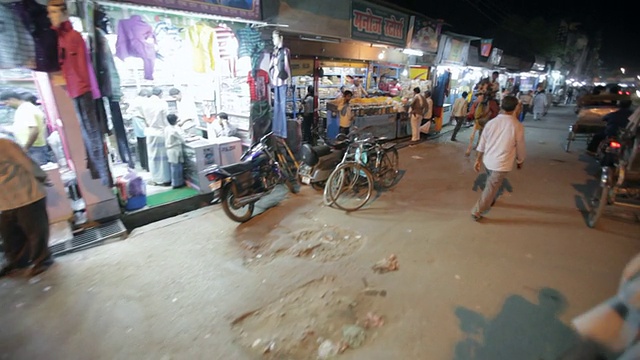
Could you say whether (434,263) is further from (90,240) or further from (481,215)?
→ (90,240)

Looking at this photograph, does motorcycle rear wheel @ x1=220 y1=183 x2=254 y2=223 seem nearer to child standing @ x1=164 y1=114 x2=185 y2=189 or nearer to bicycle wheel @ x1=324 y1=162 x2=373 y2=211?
bicycle wheel @ x1=324 y1=162 x2=373 y2=211

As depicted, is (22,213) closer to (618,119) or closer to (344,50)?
(344,50)

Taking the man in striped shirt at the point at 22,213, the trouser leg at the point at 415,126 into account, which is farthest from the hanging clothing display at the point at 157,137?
the trouser leg at the point at 415,126

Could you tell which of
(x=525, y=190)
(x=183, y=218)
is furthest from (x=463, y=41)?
(x=183, y=218)

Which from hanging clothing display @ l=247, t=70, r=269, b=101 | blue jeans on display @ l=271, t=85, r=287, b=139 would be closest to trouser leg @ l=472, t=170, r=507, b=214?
blue jeans on display @ l=271, t=85, r=287, b=139

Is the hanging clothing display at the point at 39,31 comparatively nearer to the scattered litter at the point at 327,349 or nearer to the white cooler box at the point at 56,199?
the white cooler box at the point at 56,199

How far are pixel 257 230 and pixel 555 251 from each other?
472cm

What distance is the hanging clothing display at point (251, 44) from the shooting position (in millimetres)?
6293

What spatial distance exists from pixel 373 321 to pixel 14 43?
5627mm

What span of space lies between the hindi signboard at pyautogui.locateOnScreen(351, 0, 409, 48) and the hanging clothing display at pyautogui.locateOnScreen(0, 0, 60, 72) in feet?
25.4

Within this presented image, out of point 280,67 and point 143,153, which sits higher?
point 280,67

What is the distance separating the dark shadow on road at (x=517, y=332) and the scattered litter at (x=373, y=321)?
736 mm

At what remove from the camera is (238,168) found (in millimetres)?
5418

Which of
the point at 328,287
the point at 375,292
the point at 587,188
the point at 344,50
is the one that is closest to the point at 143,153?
the point at 328,287
